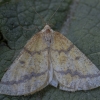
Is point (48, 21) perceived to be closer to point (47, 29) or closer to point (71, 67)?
point (47, 29)

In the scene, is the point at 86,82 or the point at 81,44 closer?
the point at 86,82

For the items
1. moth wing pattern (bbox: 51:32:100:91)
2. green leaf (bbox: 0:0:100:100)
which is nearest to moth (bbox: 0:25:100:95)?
moth wing pattern (bbox: 51:32:100:91)

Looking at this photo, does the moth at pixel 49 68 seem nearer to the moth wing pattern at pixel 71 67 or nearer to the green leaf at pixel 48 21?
the moth wing pattern at pixel 71 67

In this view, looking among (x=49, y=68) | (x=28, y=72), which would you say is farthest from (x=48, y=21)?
(x=28, y=72)

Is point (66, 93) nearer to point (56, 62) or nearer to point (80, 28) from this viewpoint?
point (56, 62)

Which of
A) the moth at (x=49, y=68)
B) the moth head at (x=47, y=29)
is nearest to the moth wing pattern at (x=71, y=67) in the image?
the moth at (x=49, y=68)

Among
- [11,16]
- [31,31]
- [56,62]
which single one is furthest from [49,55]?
[11,16]
